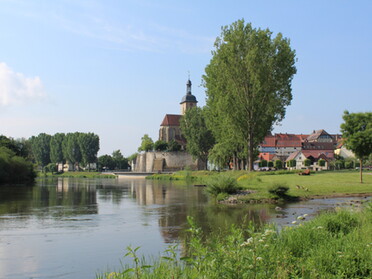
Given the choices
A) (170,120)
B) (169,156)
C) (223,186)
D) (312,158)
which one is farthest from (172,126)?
(223,186)

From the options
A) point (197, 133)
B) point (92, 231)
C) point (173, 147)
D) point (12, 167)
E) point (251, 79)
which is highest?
point (251, 79)

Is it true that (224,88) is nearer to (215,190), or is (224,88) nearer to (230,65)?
(230,65)

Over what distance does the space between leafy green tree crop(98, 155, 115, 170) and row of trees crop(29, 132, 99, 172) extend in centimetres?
416

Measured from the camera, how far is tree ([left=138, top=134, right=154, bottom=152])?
125 m

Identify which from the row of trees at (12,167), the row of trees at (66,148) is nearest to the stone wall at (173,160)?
the row of trees at (66,148)

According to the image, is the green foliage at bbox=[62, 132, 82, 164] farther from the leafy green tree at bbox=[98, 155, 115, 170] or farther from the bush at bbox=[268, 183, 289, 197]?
the bush at bbox=[268, 183, 289, 197]

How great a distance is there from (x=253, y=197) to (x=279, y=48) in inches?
803

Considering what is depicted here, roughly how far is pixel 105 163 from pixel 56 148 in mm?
16492

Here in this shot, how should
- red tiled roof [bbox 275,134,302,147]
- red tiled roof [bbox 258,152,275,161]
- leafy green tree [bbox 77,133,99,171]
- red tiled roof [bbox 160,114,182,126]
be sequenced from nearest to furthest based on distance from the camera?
1. red tiled roof [bbox 258,152,275,161]
2. leafy green tree [bbox 77,133,99,171]
3. red tiled roof [bbox 160,114,182,126]
4. red tiled roof [bbox 275,134,302,147]

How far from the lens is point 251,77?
139 ft

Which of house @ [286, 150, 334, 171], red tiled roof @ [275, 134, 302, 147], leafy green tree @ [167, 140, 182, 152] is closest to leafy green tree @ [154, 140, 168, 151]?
leafy green tree @ [167, 140, 182, 152]

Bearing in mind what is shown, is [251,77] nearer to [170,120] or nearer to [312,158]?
[312,158]

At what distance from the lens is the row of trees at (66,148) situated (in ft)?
426

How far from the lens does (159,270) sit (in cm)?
779
